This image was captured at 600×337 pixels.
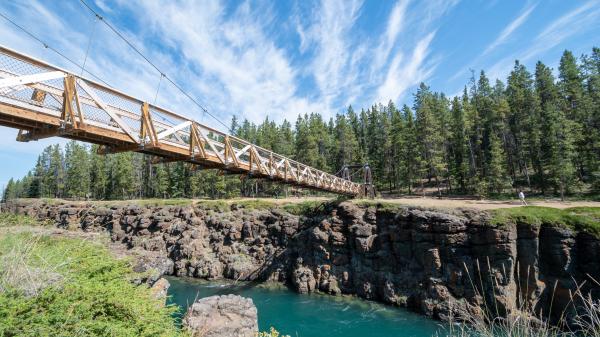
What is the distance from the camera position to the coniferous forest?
3725 centimetres

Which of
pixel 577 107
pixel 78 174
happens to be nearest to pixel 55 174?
pixel 78 174

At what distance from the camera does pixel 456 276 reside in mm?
20422

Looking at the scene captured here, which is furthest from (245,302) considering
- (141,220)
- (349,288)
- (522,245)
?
(141,220)

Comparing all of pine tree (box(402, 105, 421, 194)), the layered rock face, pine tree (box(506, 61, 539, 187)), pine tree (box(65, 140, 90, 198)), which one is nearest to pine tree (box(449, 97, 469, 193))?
pine tree (box(402, 105, 421, 194))

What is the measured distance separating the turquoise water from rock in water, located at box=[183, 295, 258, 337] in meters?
4.56

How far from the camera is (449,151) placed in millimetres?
52344

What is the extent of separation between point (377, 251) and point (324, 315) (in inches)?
274

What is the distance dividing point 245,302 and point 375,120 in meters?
58.5

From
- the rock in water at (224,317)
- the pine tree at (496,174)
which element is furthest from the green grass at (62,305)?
the pine tree at (496,174)

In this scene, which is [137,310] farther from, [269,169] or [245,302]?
[269,169]

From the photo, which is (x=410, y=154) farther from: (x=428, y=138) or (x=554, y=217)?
(x=554, y=217)

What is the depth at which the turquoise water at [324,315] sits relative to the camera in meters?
18.5

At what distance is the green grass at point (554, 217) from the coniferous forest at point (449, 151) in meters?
16.0

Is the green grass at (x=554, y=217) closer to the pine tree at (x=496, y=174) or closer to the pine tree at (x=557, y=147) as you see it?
the pine tree at (x=557, y=147)
